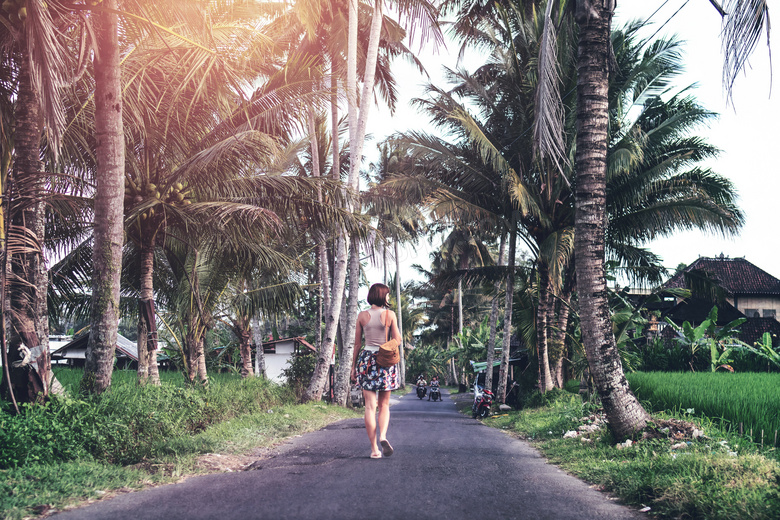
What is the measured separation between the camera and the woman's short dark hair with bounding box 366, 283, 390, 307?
18.4ft

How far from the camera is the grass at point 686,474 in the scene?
11.9 feet

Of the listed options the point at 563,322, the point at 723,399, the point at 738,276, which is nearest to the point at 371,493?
the point at 723,399

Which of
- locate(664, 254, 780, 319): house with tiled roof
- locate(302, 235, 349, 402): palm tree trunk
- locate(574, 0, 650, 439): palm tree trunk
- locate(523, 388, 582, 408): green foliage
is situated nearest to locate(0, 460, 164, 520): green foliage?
locate(574, 0, 650, 439): palm tree trunk

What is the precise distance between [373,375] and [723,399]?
494cm

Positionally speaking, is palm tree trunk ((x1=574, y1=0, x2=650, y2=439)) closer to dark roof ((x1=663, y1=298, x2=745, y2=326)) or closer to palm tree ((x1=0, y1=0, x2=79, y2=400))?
palm tree ((x1=0, y1=0, x2=79, y2=400))

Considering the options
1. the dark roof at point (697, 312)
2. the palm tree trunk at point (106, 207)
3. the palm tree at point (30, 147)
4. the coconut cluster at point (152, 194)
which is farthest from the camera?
the dark roof at point (697, 312)

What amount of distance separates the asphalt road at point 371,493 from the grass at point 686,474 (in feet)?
0.82

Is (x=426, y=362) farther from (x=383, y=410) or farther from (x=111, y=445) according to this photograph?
(x=111, y=445)

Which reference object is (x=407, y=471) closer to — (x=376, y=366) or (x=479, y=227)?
(x=376, y=366)

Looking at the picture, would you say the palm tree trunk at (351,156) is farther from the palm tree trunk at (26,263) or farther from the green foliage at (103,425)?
the palm tree trunk at (26,263)

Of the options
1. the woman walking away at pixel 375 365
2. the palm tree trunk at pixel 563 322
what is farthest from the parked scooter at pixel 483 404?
the woman walking away at pixel 375 365

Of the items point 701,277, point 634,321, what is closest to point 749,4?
point 634,321

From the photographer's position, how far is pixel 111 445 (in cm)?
545

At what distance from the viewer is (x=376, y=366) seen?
5.51 metres
